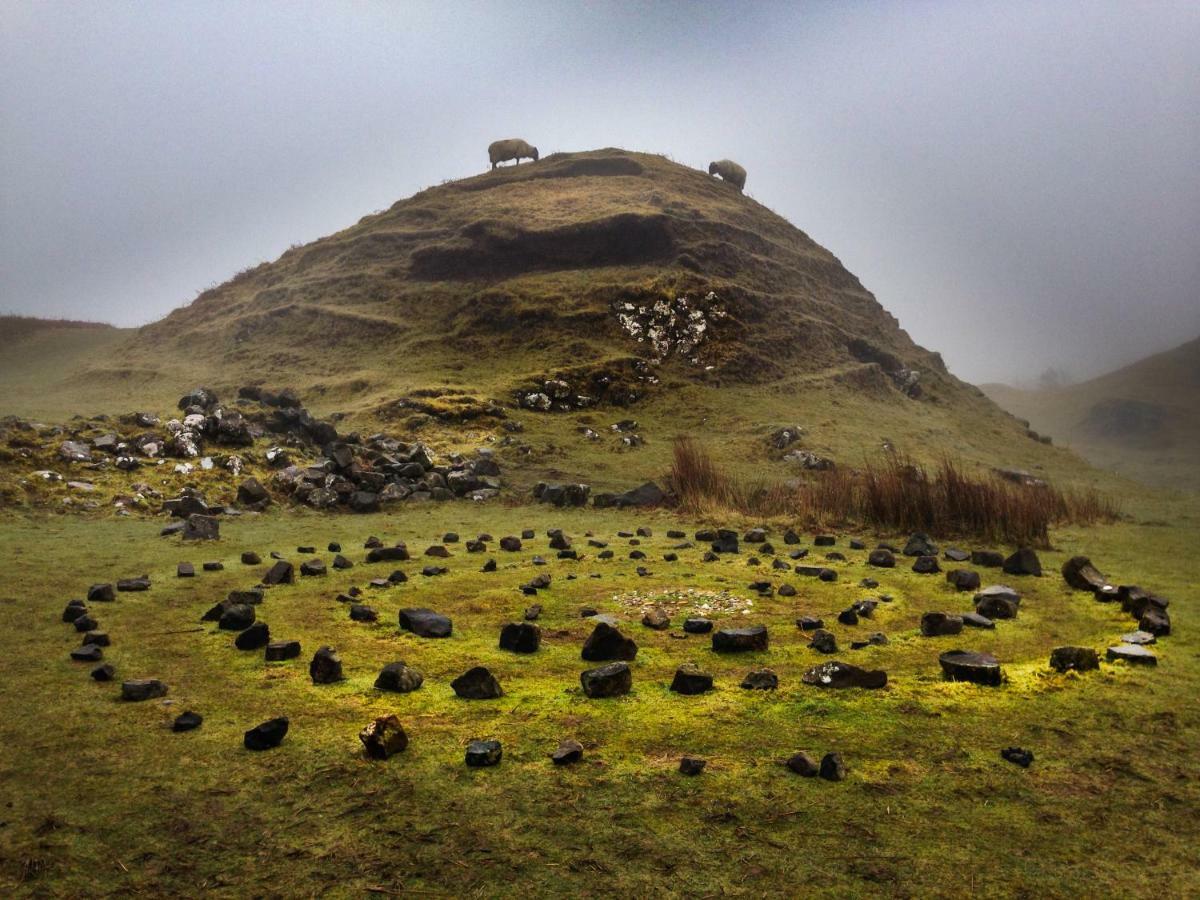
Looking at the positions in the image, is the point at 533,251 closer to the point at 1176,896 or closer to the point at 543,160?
the point at 543,160

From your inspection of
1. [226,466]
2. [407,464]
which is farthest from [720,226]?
[226,466]

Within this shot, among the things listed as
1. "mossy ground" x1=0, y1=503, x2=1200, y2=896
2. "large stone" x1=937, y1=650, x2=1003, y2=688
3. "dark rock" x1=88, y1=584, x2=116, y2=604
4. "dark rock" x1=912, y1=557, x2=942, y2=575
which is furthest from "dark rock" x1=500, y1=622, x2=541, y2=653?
"dark rock" x1=912, y1=557, x2=942, y2=575

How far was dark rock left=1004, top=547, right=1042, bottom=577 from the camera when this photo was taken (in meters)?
7.74

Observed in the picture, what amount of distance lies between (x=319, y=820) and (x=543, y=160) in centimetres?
4604

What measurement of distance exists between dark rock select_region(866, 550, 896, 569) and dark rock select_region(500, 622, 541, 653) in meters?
4.51

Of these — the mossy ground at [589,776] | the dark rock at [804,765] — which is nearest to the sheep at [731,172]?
the mossy ground at [589,776]

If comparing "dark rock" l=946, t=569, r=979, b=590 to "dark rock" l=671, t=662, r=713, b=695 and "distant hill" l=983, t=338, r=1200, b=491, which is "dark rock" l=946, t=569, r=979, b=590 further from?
"distant hill" l=983, t=338, r=1200, b=491

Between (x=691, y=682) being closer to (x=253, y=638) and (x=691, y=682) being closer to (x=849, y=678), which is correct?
(x=849, y=678)

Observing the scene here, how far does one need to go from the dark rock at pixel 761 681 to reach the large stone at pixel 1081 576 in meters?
4.42

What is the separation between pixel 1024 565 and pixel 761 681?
16.7ft

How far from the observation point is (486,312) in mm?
30188

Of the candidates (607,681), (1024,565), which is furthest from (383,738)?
(1024,565)

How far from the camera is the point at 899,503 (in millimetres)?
11016

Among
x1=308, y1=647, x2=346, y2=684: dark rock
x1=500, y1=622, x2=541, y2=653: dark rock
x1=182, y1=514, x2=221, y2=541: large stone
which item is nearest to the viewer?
x1=308, y1=647, x2=346, y2=684: dark rock
